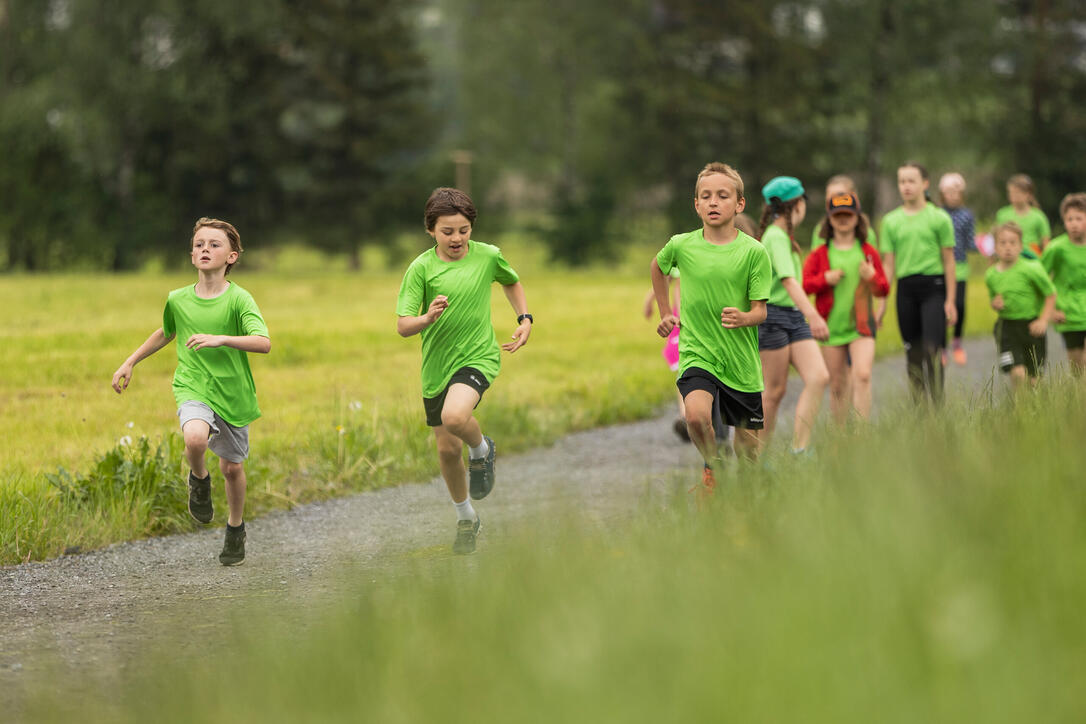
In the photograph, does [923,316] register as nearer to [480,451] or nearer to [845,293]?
[845,293]

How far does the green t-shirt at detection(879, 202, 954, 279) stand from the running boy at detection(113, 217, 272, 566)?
17.9 ft

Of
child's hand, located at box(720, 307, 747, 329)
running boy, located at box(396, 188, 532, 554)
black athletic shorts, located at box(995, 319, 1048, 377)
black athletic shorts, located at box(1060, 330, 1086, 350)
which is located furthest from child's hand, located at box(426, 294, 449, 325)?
black athletic shorts, located at box(1060, 330, 1086, 350)

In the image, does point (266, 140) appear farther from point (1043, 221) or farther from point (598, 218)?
point (1043, 221)

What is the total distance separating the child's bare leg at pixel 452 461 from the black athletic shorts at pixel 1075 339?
18.8ft

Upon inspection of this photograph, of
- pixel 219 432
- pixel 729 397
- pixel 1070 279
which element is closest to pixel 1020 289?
pixel 1070 279

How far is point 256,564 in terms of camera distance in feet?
24.0

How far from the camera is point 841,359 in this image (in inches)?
384

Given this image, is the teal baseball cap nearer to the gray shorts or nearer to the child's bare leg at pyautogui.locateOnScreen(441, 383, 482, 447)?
the child's bare leg at pyautogui.locateOnScreen(441, 383, 482, 447)

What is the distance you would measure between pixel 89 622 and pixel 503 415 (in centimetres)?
607

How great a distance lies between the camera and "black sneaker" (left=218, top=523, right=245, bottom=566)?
7.32 metres

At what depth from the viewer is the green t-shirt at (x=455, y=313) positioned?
7.29 meters

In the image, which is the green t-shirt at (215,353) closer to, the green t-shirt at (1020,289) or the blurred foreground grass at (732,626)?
the blurred foreground grass at (732,626)

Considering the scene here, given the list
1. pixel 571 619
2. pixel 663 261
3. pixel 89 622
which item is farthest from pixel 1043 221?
pixel 571 619

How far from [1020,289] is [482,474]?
5.12m
